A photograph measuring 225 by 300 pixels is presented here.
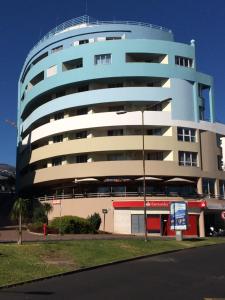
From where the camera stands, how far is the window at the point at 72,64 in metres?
64.2

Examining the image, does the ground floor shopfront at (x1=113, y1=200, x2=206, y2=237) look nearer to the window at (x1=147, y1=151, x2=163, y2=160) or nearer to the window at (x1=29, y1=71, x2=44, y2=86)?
the window at (x1=147, y1=151, x2=163, y2=160)

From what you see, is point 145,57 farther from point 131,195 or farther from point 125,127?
point 131,195

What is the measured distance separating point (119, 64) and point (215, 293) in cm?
4904

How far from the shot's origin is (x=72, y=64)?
65.4 metres

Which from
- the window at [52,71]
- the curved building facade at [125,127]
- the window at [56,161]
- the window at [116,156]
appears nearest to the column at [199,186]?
the curved building facade at [125,127]

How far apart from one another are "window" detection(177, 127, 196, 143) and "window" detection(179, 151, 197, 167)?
1.59 m

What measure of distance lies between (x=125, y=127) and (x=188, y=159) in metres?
8.39

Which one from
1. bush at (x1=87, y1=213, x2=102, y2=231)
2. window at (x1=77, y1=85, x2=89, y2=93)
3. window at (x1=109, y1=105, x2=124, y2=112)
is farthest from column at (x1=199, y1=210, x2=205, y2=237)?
window at (x1=77, y1=85, x2=89, y2=93)

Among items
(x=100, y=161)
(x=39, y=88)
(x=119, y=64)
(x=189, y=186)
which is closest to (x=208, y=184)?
(x=189, y=186)

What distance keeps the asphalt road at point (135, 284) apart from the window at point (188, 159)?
3800cm

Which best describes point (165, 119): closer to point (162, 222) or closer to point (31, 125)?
point (162, 222)

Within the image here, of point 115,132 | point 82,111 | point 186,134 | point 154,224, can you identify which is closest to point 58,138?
point 82,111

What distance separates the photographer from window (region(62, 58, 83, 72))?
211 ft

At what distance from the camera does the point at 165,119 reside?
199ft
